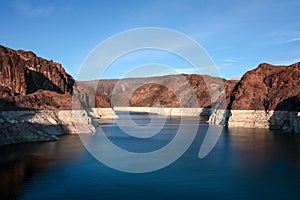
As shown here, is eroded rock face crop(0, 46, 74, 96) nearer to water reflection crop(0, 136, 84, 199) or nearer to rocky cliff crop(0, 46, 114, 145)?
rocky cliff crop(0, 46, 114, 145)

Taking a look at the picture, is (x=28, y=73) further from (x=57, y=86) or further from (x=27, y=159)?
(x=27, y=159)

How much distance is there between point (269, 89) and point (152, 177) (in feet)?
271

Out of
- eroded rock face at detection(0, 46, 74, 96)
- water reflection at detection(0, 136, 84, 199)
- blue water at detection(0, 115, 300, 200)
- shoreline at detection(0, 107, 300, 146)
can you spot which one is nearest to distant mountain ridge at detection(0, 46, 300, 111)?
eroded rock face at detection(0, 46, 74, 96)

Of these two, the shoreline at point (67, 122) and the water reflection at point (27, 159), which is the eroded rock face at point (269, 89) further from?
the water reflection at point (27, 159)

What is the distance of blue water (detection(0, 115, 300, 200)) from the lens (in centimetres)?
2841

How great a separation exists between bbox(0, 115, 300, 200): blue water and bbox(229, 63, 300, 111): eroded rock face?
4546cm

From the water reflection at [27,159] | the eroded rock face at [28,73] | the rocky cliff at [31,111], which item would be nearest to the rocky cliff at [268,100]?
the rocky cliff at [31,111]

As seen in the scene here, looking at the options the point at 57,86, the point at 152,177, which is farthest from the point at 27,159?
the point at 57,86

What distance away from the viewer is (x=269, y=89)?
106m

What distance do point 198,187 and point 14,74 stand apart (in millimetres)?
73016

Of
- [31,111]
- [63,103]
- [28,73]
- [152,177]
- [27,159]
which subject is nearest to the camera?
[152,177]

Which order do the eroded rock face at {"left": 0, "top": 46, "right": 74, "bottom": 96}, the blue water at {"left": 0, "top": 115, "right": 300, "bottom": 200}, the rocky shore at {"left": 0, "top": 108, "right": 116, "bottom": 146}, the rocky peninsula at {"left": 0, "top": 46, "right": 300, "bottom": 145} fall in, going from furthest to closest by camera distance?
the eroded rock face at {"left": 0, "top": 46, "right": 74, "bottom": 96}, the rocky peninsula at {"left": 0, "top": 46, "right": 300, "bottom": 145}, the rocky shore at {"left": 0, "top": 108, "right": 116, "bottom": 146}, the blue water at {"left": 0, "top": 115, "right": 300, "bottom": 200}

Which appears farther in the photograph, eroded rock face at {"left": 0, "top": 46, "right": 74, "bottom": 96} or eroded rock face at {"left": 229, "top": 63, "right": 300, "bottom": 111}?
eroded rock face at {"left": 229, "top": 63, "right": 300, "bottom": 111}

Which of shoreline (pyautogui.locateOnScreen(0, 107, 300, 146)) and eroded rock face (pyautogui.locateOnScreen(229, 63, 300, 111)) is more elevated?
eroded rock face (pyautogui.locateOnScreen(229, 63, 300, 111))
